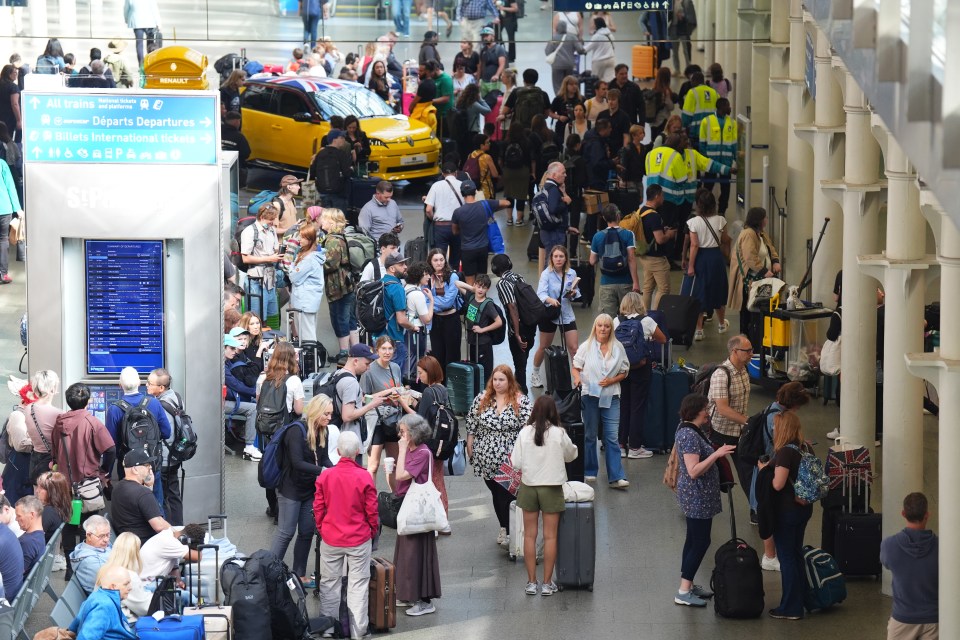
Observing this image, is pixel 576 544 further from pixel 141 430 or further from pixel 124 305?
pixel 124 305

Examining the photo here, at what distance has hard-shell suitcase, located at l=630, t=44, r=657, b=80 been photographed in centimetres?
2923

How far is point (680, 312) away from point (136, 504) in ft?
26.7

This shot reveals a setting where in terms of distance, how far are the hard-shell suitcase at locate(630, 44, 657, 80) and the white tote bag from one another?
18.0 meters

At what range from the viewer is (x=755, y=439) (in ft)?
→ 42.6

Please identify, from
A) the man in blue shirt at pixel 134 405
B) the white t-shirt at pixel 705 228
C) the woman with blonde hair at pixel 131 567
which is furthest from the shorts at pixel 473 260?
the woman with blonde hair at pixel 131 567

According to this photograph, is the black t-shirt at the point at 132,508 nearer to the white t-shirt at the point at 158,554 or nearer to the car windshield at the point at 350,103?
the white t-shirt at the point at 158,554

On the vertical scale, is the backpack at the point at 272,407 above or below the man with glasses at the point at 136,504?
above

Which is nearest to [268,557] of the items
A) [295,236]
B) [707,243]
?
[295,236]

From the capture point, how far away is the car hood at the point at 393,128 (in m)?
27.2

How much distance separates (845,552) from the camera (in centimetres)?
1316

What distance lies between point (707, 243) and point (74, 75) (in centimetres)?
1274

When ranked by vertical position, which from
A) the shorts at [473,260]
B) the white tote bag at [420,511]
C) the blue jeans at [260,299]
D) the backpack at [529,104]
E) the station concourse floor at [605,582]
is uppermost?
the backpack at [529,104]

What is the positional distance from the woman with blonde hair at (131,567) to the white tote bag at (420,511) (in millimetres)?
1913

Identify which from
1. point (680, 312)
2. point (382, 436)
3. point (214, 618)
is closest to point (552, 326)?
point (680, 312)
